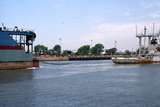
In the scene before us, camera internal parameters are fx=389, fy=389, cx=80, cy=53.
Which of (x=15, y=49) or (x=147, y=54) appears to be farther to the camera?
(x=147, y=54)

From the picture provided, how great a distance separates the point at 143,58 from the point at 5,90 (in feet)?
290

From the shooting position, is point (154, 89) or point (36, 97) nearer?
point (36, 97)

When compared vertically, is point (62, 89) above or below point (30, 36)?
below

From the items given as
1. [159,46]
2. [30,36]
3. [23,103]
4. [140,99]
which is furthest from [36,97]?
[159,46]

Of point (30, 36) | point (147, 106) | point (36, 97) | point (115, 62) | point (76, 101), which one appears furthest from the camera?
point (115, 62)

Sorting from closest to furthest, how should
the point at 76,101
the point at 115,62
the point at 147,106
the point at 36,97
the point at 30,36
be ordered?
the point at 147,106 → the point at 76,101 → the point at 36,97 → the point at 30,36 → the point at 115,62

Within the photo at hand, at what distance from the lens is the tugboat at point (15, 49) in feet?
238

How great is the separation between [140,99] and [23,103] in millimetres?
9403

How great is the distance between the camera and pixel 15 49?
74.7 m

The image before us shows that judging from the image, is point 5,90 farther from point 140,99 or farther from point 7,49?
point 7,49

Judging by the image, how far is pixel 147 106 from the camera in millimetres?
28125

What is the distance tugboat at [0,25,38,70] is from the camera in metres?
72.7

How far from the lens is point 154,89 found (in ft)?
125

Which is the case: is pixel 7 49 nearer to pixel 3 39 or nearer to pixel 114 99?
pixel 3 39
